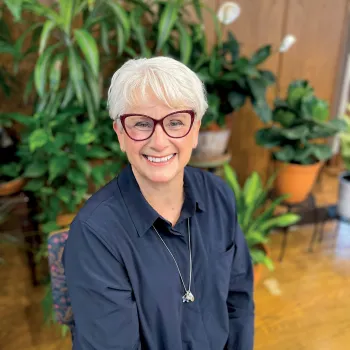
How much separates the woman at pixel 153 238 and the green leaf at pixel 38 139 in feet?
2.56

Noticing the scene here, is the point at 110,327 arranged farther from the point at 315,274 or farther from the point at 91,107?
the point at 315,274

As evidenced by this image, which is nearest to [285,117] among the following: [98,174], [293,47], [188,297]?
[293,47]

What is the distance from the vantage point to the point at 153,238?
0.97 meters

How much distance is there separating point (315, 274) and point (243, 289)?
123 cm

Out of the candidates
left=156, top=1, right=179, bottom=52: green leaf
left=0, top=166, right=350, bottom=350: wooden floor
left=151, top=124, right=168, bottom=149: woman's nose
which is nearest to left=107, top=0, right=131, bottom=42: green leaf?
left=156, top=1, right=179, bottom=52: green leaf

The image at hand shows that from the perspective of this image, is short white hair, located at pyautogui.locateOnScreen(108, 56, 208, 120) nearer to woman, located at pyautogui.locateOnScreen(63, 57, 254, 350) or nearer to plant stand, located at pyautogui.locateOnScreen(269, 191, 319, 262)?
woman, located at pyautogui.locateOnScreen(63, 57, 254, 350)

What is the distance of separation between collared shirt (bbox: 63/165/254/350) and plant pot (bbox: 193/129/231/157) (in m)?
1.01

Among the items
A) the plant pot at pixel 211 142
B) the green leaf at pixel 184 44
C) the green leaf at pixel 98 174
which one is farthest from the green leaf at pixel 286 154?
the green leaf at pixel 98 174

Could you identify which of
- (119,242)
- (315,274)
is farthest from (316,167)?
(119,242)

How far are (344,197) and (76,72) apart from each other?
1.76 metres

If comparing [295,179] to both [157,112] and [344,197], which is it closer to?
[344,197]

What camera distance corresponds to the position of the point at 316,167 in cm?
221

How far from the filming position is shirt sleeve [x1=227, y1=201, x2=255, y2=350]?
1203 millimetres

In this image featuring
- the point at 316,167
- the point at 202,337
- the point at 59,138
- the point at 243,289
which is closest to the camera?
the point at 202,337
